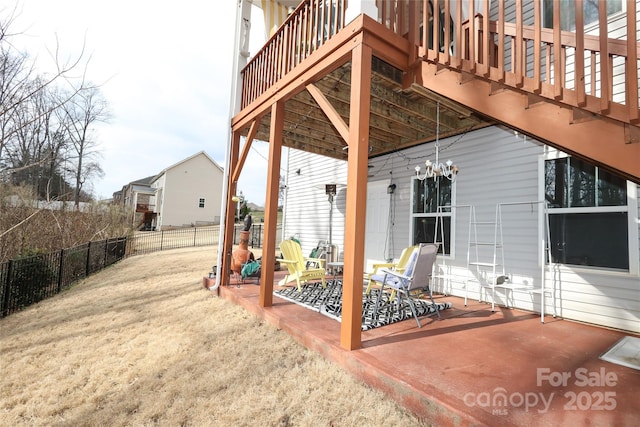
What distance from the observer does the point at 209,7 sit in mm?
6352

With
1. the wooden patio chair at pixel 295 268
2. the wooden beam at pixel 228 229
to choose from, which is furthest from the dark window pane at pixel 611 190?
the wooden beam at pixel 228 229

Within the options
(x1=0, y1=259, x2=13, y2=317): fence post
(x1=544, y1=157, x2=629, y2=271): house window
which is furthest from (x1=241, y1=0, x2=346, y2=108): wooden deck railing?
(x1=0, y1=259, x2=13, y2=317): fence post

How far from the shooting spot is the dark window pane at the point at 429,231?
17.0ft

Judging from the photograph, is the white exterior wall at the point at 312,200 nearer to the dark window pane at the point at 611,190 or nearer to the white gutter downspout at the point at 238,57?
the white gutter downspout at the point at 238,57

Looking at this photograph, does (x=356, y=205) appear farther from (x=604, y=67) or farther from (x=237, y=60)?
(x=237, y=60)

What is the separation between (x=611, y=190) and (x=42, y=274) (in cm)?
937

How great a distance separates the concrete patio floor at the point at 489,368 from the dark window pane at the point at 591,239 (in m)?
0.81

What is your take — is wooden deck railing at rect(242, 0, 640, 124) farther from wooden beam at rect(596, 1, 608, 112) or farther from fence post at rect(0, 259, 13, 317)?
fence post at rect(0, 259, 13, 317)

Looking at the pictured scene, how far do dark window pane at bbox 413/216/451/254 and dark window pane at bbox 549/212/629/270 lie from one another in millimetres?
1522

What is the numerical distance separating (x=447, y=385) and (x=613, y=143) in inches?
75.6

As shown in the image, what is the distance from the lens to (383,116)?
4.50 m

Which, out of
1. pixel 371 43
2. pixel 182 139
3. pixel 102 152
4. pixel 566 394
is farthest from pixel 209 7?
pixel 182 139

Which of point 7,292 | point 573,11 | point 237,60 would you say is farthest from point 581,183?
point 7,292

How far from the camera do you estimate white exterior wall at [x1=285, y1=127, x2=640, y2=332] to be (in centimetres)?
340
